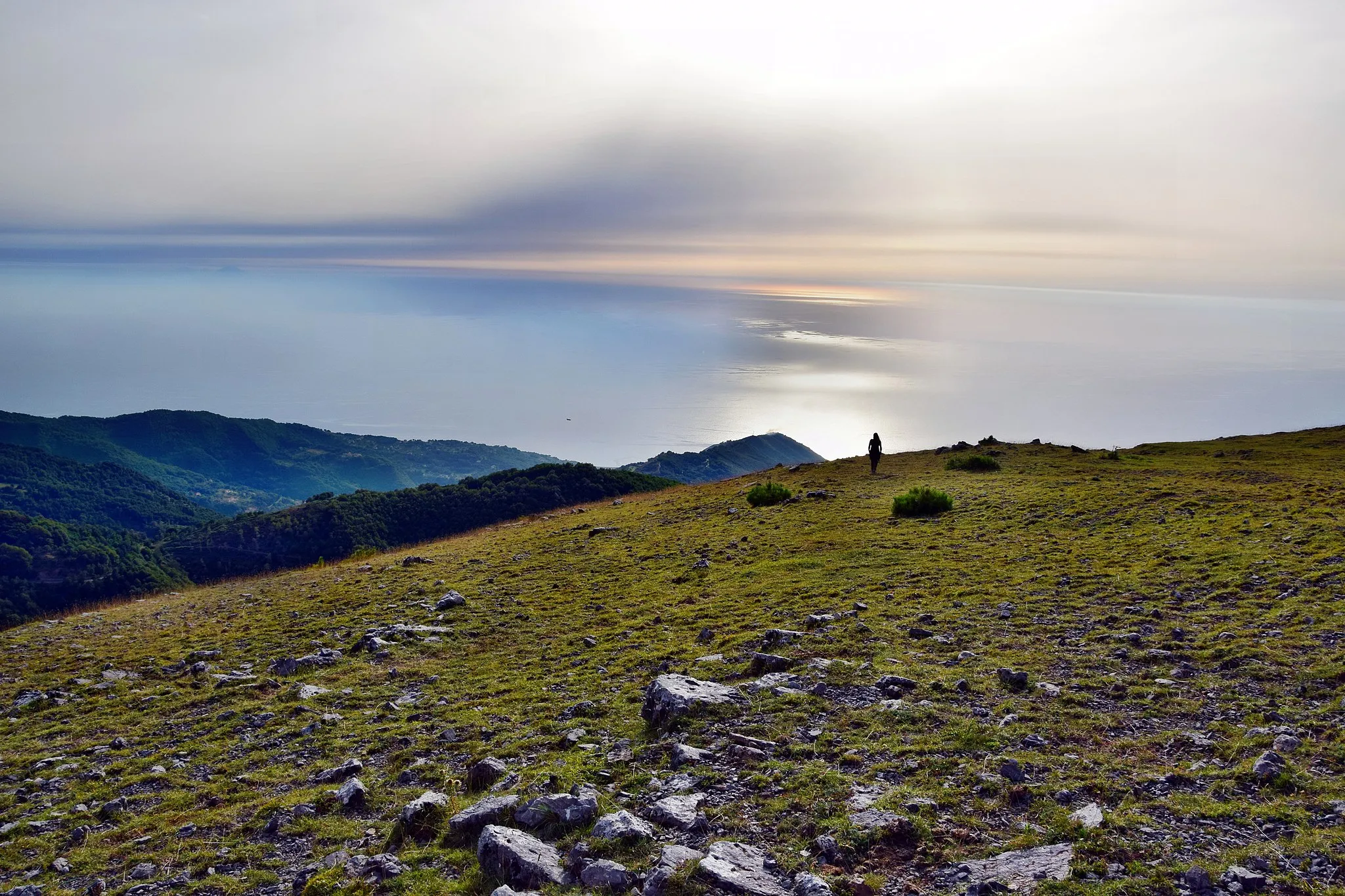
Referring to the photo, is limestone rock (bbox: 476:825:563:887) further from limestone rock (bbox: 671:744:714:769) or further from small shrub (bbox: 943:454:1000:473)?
small shrub (bbox: 943:454:1000:473)

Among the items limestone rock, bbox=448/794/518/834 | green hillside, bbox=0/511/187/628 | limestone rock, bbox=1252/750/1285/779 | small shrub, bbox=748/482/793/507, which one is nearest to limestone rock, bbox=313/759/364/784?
limestone rock, bbox=448/794/518/834

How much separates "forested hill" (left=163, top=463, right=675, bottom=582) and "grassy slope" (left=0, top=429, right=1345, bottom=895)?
62397 mm

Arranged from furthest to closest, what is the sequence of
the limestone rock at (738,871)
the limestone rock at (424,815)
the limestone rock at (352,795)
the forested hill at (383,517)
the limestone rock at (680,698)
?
the forested hill at (383,517) < the limestone rock at (680,698) < the limestone rock at (352,795) < the limestone rock at (424,815) < the limestone rock at (738,871)

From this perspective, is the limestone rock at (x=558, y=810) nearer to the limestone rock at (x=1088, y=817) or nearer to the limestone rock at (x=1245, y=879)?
the limestone rock at (x=1088, y=817)

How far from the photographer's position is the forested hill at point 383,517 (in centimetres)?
10119

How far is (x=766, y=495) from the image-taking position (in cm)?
2905

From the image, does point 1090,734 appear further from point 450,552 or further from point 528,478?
point 528,478

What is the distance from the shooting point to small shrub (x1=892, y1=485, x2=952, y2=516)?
2389cm

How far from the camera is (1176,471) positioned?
29172mm

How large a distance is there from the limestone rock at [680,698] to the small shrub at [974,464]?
2713cm

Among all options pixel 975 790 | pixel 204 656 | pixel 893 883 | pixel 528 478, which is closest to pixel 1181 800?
pixel 975 790

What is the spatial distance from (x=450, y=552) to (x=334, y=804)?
1804cm

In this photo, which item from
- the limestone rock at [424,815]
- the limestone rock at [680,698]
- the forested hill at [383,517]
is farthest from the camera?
the forested hill at [383,517]

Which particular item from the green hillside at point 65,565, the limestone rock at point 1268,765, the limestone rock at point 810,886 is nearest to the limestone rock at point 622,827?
the limestone rock at point 810,886
